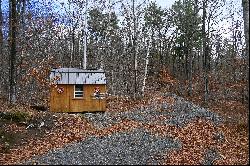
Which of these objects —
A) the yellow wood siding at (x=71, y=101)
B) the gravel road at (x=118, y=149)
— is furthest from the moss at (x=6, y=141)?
the yellow wood siding at (x=71, y=101)

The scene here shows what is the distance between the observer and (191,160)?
1420cm

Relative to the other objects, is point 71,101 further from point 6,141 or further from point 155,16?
point 155,16

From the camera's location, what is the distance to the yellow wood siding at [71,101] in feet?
89.6

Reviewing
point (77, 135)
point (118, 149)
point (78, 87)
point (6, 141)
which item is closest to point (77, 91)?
point (78, 87)

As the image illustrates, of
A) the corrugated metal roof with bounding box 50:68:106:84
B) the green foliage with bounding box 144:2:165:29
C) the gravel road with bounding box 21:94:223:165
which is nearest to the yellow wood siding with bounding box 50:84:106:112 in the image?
the corrugated metal roof with bounding box 50:68:106:84

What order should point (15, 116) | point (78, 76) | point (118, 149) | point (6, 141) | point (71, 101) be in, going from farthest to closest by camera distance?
point (78, 76) < point (71, 101) < point (15, 116) < point (6, 141) < point (118, 149)

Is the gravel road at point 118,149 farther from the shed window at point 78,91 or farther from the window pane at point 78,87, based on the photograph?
the window pane at point 78,87

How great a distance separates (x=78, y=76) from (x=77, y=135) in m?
8.65

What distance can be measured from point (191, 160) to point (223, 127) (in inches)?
325

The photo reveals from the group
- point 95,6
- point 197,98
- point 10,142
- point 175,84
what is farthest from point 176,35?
point 10,142

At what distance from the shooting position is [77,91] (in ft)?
90.3

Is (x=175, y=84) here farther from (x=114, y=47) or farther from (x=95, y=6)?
(x=95, y=6)

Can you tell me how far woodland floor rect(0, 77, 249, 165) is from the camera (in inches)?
594

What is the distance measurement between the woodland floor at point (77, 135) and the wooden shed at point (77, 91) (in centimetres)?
256
